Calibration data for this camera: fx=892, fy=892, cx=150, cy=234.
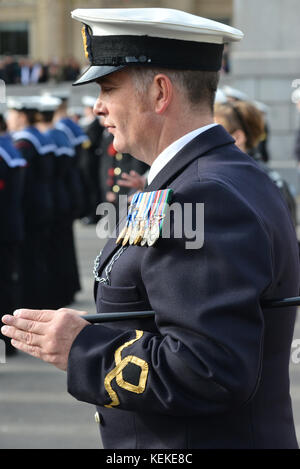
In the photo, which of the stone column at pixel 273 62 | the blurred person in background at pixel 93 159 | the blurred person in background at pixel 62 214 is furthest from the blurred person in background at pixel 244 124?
the stone column at pixel 273 62

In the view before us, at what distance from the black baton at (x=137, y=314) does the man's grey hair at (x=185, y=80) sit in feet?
1.47

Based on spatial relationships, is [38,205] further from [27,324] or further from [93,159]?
[27,324]

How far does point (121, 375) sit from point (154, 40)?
69 centimetres

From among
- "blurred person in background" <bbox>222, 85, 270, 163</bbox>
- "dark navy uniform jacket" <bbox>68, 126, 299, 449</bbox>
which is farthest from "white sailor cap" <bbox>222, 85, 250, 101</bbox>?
"dark navy uniform jacket" <bbox>68, 126, 299, 449</bbox>

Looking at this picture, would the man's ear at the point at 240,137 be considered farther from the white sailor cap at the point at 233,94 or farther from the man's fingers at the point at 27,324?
the man's fingers at the point at 27,324

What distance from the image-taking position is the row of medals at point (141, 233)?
5.64 ft

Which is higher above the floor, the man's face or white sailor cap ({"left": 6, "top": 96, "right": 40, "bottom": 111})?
the man's face

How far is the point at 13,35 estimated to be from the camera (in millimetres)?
55719

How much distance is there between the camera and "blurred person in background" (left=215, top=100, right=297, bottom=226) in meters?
4.27

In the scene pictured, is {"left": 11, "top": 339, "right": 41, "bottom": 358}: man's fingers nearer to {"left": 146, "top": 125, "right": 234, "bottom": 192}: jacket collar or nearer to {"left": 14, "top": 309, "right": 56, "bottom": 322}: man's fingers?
{"left": 14, "top": 309, "right": 56, "bottom": 322}: man's fingers

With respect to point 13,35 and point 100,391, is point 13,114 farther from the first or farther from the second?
point 13,35

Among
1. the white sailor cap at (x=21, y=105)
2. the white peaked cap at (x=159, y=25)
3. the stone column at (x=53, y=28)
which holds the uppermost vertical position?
the white peaked cap at (x=159, y=25)

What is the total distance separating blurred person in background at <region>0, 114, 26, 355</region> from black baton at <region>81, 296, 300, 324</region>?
449 cm

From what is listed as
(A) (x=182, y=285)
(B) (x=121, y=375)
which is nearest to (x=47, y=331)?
(B) (x=121, y=375)
